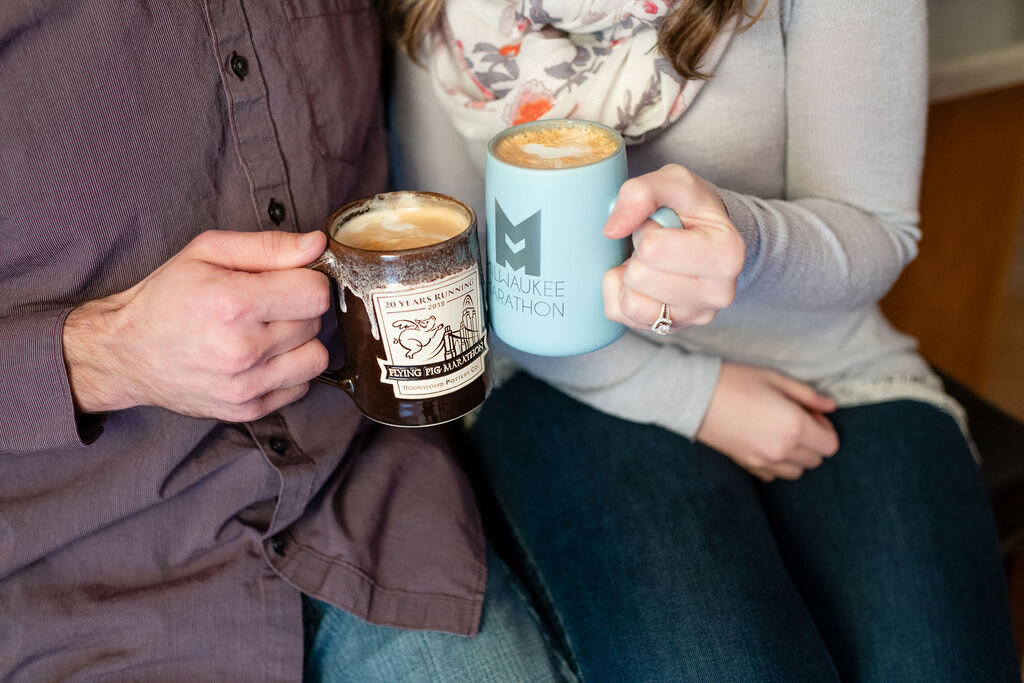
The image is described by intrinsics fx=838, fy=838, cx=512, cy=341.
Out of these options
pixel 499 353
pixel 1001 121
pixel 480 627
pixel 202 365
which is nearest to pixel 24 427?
pixel 202 365

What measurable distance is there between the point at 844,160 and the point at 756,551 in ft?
1.51

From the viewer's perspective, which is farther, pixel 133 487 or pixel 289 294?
pixel 133 487

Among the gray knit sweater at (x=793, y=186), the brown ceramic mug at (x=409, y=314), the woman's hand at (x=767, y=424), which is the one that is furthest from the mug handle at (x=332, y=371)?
the woman's hand at (x=767, y=424)

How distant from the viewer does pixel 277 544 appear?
91 centimetres

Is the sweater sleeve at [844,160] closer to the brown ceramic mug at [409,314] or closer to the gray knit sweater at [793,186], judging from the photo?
the gray knit sweater at [793,186]

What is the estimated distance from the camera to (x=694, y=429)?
1.04 metres

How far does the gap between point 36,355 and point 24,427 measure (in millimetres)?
70

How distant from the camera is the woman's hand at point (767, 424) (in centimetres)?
104

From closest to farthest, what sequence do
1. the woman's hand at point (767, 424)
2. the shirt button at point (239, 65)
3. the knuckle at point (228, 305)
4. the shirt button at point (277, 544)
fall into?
the knuckle at point (228, 305) < the shirt button at point (239, 65) < the shirt button at point (277, 544) < the woman's hand at point (767, 424)

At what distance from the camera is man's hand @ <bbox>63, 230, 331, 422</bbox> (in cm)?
67

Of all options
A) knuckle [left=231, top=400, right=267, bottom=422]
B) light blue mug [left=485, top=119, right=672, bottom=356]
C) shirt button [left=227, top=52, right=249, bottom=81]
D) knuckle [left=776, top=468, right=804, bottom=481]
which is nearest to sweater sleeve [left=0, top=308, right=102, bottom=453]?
knuckle [left=231, top=400, right=267, bottom=422]

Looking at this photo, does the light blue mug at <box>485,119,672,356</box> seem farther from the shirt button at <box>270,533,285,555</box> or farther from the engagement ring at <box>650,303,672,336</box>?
the shirt button at <box>270,533,285,555</box>

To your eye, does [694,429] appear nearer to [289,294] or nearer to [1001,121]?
[289,294]

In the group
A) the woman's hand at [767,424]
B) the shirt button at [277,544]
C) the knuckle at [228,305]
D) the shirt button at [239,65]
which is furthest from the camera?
the woman's hand at [767,424]
